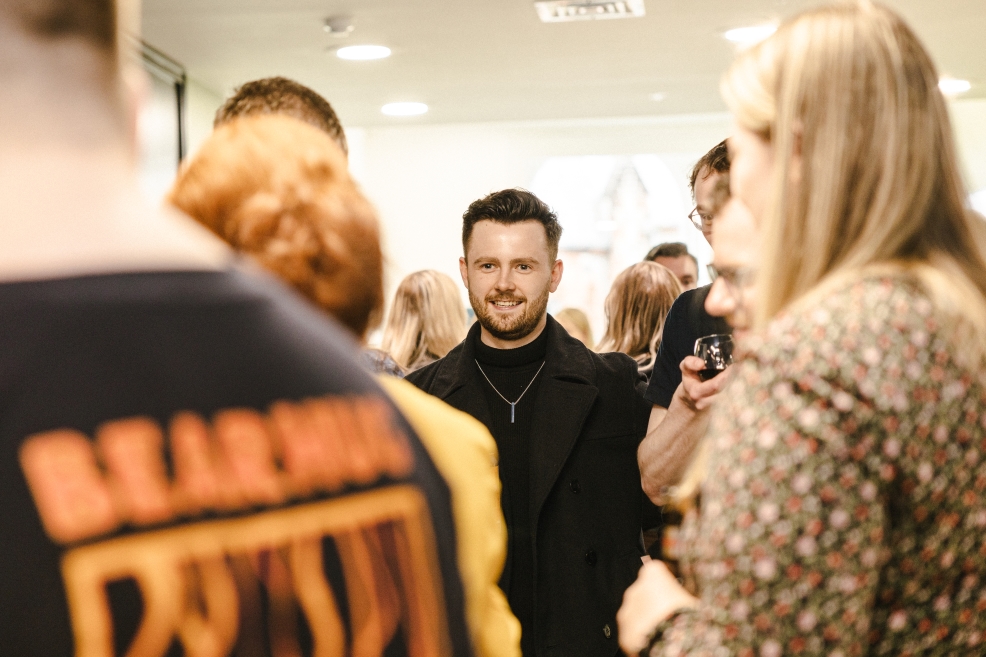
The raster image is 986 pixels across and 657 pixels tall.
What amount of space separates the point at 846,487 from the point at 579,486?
139 cm

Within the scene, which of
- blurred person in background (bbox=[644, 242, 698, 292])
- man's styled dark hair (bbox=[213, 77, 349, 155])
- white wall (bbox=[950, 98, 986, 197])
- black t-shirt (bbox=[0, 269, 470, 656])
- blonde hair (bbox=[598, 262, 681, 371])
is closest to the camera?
black t-shirt (bbox=[0, 269, 470, 656])

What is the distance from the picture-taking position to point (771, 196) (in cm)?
93

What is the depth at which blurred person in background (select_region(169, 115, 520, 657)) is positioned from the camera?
76 centimetres

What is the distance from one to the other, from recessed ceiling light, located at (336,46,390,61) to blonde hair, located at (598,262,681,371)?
187 cm

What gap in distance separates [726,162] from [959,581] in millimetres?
1270

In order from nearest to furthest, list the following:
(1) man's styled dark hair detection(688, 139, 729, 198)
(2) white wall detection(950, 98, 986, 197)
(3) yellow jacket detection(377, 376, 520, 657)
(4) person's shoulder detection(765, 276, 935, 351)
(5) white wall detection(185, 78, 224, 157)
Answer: (3) yellow jacket detection(377, 376, 520, 657)
(4) person's shoulder detection(765, 276, 935, 351)
(1) man's styled dark hair detection(688, 139, 729, 198)
(5) white wall detection(185, 78, 224, 157)
(2) white wall detection(950, 98, 986, 197)

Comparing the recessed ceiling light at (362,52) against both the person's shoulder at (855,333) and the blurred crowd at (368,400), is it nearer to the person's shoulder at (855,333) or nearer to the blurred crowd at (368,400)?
the blurred crowd at (368,400)

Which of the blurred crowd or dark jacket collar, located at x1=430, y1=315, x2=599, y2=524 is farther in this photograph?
dark jacket collar, located at x1=430, y1=315, x2=599, y2=524

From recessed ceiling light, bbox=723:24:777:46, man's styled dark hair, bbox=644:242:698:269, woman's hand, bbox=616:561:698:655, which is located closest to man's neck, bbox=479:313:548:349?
woman's hand, bbox=616:561:698:655

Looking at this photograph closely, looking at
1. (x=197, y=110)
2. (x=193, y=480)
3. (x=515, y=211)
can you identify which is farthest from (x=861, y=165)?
(x=197, y=110)

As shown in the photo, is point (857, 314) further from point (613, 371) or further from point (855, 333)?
point (613, 371)

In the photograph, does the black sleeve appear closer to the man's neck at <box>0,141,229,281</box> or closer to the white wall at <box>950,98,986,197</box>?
the man's neck at <box>0,141,229,281</box>

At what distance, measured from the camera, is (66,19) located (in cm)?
53

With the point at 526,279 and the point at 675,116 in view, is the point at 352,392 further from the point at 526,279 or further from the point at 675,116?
the point at 675,116
